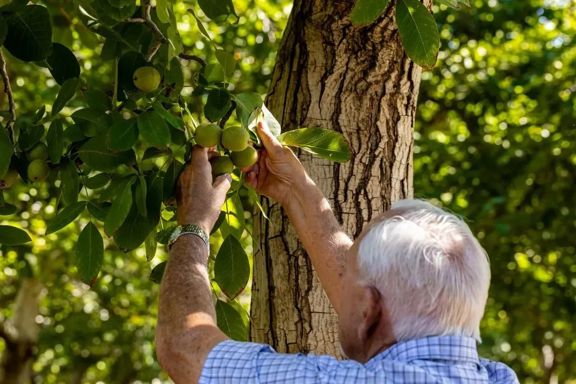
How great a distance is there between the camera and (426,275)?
1.76 metres

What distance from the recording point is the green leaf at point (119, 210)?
2059 mm

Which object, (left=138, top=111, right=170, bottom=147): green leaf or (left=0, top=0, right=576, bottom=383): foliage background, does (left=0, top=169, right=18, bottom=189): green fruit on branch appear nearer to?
(left=138, top=111, right=170, bottom=147): green leaf

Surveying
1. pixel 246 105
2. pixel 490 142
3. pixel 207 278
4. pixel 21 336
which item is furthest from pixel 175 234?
pixel 21 336

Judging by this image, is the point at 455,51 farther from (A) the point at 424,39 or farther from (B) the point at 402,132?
(A) the point at 424,39

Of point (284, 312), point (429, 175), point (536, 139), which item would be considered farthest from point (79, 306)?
point (284, 312)

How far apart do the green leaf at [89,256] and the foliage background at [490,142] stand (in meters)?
2.65

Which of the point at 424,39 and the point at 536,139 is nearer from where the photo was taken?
the point at 424,39

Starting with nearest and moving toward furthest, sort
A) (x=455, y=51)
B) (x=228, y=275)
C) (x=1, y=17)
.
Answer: (x=1, y=17)
(x=228, y=275)
(x=455, y=51)

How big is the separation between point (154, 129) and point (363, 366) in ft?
2.27

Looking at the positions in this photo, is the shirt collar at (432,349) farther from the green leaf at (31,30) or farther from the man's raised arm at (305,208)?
the green leaf at (31,30)

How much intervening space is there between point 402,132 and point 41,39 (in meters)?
1.12

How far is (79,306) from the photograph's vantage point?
10.3 metres

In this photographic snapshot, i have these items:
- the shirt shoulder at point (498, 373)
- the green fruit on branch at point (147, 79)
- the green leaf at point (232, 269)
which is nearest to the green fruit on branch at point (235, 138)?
the green fruit on branch at point (147, 79)

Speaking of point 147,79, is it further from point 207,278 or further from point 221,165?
point 207,278
